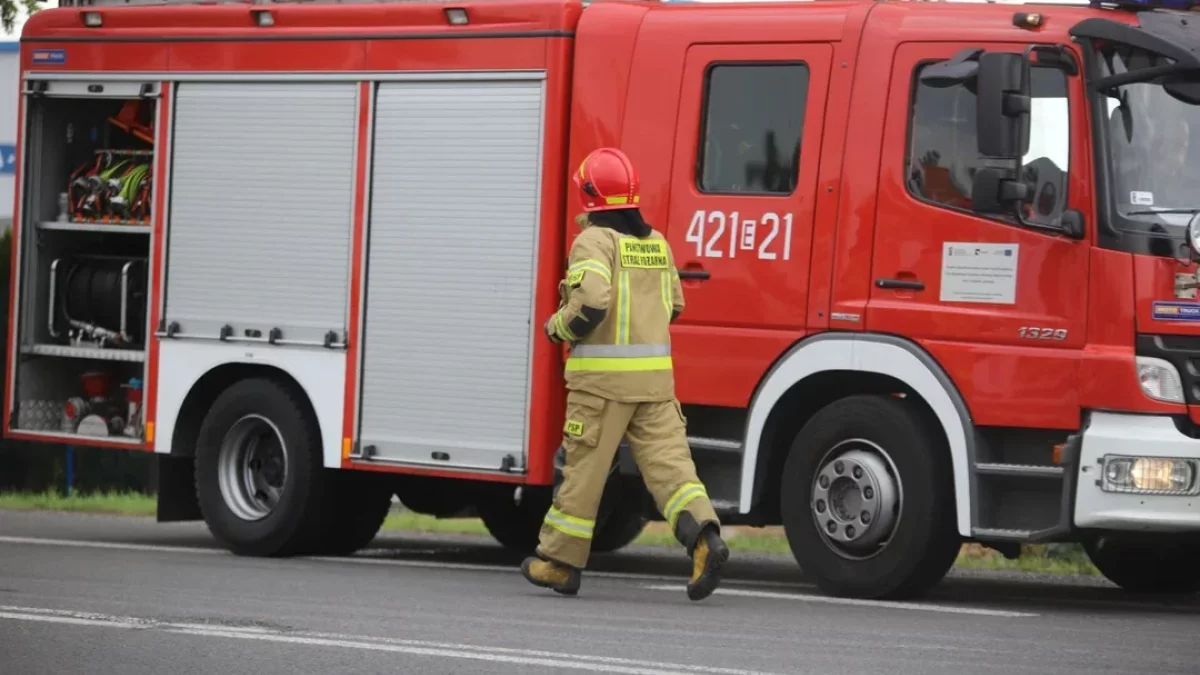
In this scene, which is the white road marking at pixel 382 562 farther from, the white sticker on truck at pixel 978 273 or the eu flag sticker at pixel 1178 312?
the eu flag sticker at pixel 1178 312

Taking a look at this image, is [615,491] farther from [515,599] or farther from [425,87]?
[425,87]

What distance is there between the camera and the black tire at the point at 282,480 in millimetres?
11984

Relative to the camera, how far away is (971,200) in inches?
378

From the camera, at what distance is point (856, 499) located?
9.91 metres

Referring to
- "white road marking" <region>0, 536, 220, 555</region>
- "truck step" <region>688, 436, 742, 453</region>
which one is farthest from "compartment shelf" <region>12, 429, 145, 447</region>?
"truck step" <region>688, 436, 742, 453</region>

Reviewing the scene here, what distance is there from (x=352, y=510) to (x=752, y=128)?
3.48 metres

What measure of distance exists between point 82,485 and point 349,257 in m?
7.36

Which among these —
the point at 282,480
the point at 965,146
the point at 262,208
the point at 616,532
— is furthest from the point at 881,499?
the point at 262,208

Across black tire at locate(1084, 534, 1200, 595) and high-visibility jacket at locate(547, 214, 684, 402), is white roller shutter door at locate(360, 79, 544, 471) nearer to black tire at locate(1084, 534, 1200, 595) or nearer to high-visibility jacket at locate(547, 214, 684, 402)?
high-visibility jacket at locate(547, 214, 684, 402)

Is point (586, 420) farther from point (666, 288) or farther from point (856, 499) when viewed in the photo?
point (856, 499)

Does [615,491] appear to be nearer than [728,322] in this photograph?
No

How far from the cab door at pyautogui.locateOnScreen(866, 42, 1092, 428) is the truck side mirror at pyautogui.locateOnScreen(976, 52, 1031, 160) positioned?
25 centimetres

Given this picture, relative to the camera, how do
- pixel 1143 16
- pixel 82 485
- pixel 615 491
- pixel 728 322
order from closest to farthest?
pixel 1143 16 < pixel 728 322 < pixel 615 491 < pixel 82 485

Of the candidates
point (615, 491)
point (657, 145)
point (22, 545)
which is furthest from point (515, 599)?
point (22, 545)
